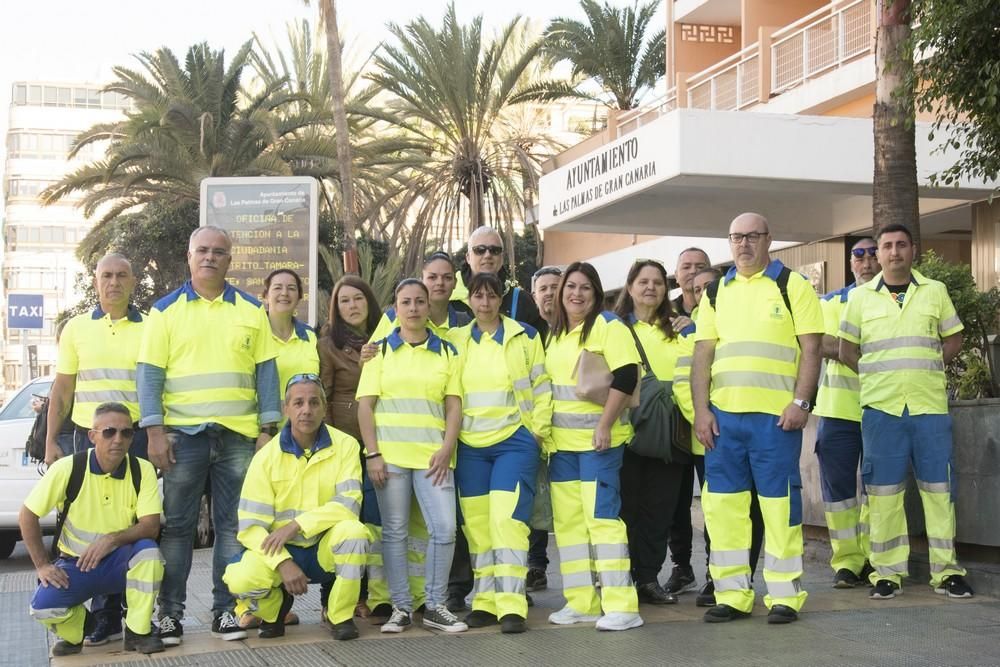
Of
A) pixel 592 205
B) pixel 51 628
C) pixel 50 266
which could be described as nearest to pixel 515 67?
pixel 592 205

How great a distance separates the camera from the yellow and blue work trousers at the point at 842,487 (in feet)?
26.7

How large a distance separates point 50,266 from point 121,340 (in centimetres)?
8697

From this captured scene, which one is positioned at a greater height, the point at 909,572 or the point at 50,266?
the point at 50,266

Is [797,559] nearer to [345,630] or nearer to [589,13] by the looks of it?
[345,630]

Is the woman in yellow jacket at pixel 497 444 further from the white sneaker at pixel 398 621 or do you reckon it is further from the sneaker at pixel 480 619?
the white sneaker at pixel 398 621

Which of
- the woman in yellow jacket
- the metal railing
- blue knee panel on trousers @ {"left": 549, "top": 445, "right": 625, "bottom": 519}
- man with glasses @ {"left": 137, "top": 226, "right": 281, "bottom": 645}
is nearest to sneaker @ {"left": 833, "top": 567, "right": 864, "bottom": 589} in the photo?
blue knee panel on trousers @ {"left": 549, "top": 445, "right": 625, "bottom": 519}

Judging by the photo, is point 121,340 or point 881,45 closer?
point 121,340

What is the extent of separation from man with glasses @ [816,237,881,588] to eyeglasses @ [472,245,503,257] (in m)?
2.20

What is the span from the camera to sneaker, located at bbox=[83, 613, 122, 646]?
662 cm

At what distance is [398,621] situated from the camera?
6773 millimetres

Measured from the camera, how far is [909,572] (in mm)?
8336

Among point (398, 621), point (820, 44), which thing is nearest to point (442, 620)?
point (398, 621)

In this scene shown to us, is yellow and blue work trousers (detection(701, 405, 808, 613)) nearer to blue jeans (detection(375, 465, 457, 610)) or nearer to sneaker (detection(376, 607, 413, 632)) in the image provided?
blue jeans (detection(375, 465, 457, 610))

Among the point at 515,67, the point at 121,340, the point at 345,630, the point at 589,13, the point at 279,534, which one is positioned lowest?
the point at 345,630
